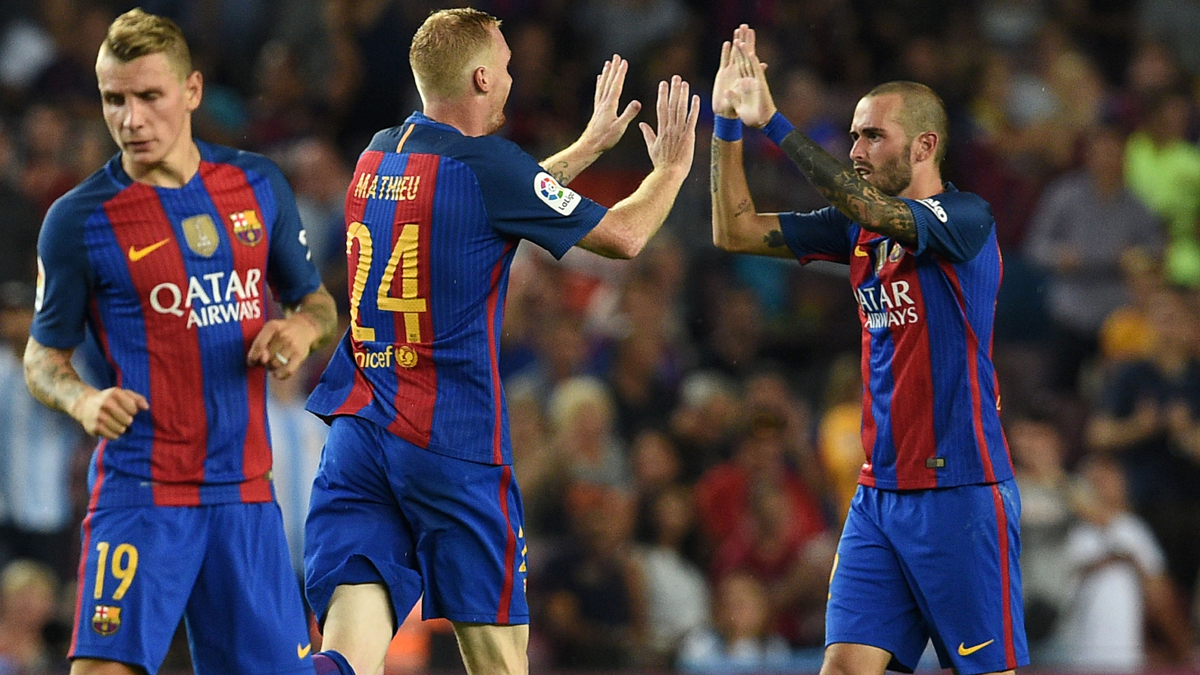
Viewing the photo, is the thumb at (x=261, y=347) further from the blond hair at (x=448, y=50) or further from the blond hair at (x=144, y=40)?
the blond hair at (x=448, y=50)

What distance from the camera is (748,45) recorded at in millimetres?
5430

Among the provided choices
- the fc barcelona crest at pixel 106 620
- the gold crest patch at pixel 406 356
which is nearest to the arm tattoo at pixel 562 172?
the gold crest patch at pixel 406 356

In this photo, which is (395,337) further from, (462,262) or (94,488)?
(94,488)

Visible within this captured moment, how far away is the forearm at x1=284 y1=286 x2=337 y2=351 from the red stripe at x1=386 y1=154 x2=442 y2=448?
10.6 inches

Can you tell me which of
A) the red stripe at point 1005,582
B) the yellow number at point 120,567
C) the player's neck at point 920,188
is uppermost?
the player's neck at point 920,188

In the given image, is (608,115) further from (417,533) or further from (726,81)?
(417,533)

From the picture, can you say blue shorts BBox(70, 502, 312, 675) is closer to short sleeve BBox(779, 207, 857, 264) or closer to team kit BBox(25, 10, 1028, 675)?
team kit BBox(25, 10, 1028, 675)

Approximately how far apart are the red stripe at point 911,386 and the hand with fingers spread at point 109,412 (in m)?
2.39

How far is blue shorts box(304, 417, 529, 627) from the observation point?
16.2 ft

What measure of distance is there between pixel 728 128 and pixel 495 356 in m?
1.19

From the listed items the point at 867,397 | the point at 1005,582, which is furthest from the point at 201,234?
the point at 1005,582

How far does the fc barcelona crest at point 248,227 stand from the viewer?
497 centimetres

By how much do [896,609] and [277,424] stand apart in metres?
4.69

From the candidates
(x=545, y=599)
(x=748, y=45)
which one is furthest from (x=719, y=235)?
(x=545, y=599)
